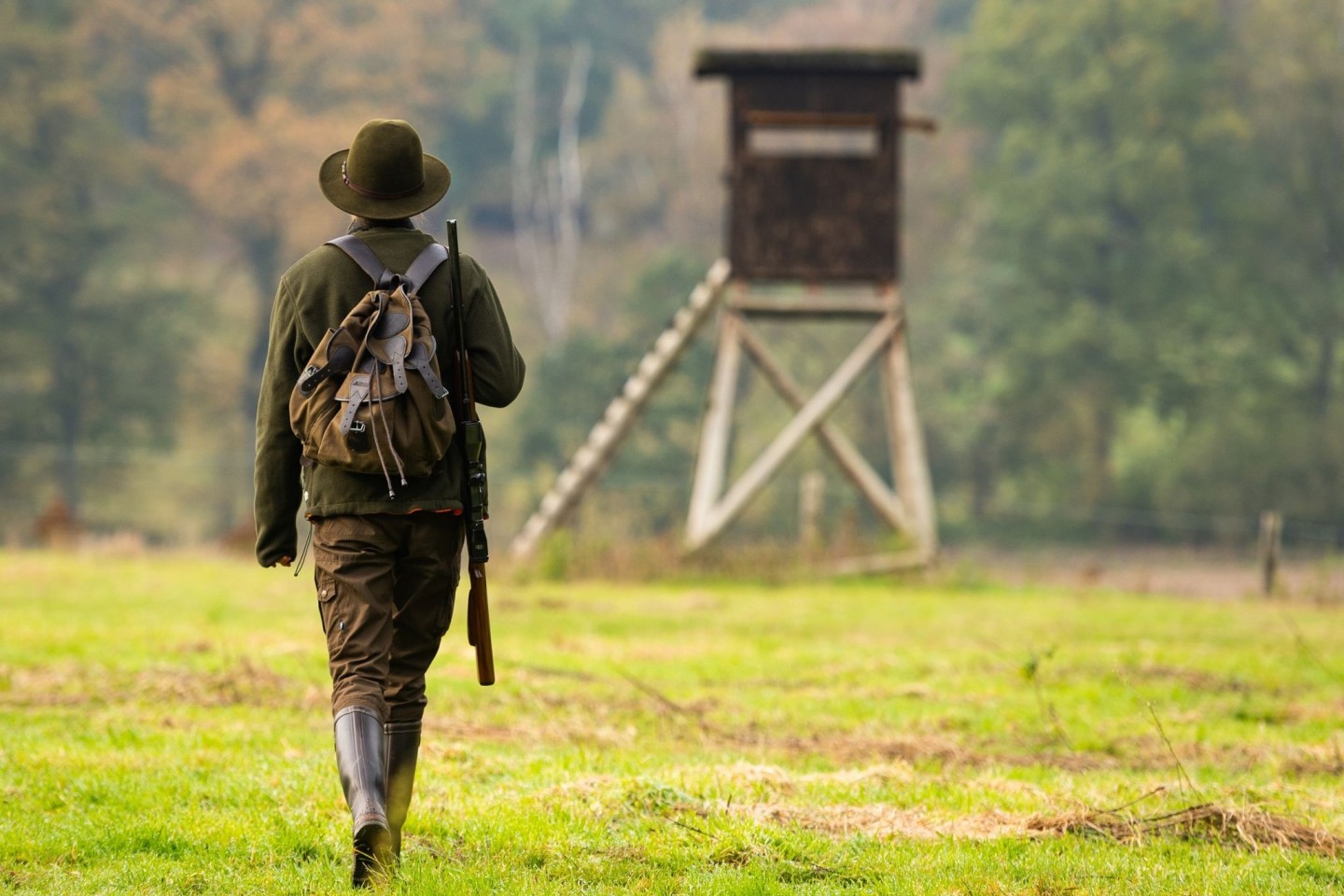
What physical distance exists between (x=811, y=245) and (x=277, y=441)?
15894 mm

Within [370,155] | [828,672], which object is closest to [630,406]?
[828,672]

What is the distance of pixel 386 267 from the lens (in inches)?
216

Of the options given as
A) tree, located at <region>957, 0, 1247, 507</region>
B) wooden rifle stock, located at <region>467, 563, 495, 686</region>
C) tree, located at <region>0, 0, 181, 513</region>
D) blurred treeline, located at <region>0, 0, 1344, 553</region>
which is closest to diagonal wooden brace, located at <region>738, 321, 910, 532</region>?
wooden rifle stock, located at <region>467, 563, 495, 686</region>

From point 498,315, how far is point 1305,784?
399 centimetres

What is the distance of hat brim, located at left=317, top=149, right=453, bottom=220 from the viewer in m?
5.52

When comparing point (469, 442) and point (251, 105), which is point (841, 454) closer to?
point (469, 442)

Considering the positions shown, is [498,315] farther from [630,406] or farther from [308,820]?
[630,406]

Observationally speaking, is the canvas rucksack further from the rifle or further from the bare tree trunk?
the bare tree trunk

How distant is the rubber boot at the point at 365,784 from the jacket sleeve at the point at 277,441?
67 cm

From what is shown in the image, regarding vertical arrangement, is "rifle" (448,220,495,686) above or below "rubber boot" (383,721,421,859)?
above

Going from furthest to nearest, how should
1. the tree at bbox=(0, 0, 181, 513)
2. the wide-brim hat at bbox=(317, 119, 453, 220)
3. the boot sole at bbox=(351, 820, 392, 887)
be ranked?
the tree at bbox=(0, 0, 181, 513) < the wide-brim hat at bbox=(317, 119, 453, 220) < the boot sole at bbox=(351, 820, 392, 887)

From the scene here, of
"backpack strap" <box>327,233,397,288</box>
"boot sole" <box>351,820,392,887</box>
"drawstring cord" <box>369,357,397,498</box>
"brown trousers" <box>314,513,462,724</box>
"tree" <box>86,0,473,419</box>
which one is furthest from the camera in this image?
"tree" <box>86,0,473,419</box>

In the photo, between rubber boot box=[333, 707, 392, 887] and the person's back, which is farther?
the person's back

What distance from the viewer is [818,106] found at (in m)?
21.1
